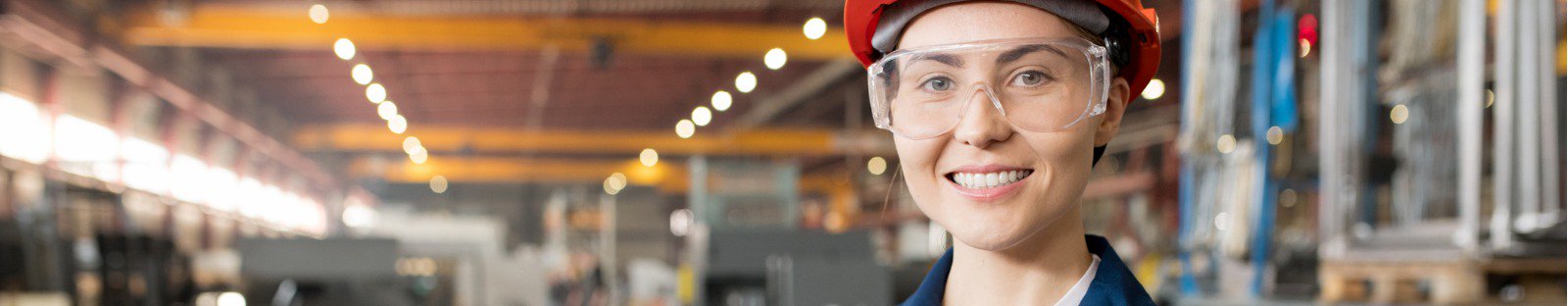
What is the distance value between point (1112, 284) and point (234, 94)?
19507mm

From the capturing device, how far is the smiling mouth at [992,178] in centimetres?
106

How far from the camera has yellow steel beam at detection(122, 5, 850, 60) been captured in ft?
38.6

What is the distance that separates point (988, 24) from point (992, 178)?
13 cm

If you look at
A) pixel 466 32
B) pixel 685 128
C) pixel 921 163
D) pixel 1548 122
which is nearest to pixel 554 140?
pixel 685 128

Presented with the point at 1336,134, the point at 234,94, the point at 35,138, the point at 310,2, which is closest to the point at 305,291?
the point at 1336,134

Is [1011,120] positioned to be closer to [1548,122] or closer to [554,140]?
[1548,122]

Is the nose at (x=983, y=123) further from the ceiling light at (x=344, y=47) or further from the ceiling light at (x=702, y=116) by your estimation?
the ceiling light at (x=702, y=116)

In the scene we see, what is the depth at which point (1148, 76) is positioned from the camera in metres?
1.17

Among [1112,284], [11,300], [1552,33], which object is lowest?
[11,300]

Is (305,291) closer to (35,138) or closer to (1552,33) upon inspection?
(1552,33)

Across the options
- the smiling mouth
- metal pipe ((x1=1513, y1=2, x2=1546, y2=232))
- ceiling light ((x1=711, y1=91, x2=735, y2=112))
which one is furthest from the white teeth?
ceiling light ((x1=711, y1=91, x2=735, y2=112))

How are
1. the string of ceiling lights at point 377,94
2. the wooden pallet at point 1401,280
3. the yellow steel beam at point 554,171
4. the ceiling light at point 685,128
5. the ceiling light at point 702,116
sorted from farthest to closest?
1. the yellow steel beam at point 554,171
2. the ceiling light at point 685,128
3. the ceiling light at point 702,116
4. the string of ceiling lights at point 377,94
5. the wooden pallet at point 1401,280

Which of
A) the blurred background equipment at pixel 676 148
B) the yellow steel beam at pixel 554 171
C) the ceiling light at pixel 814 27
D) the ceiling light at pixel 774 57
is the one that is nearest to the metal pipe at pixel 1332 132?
the blurred background equipment at pixel 676 148

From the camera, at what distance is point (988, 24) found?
107 cm
